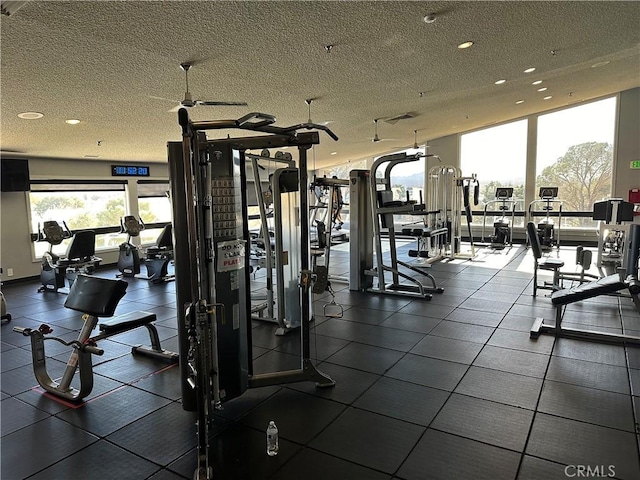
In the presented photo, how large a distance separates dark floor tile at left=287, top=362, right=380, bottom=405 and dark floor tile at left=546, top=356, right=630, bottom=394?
51.2 inches

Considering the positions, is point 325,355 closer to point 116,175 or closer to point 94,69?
point 94,69

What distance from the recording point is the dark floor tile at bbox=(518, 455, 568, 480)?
1.90 m

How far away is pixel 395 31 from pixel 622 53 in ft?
13.8

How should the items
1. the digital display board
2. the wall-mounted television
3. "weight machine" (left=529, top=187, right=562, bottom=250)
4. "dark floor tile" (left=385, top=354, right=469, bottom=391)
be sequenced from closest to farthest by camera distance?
"dark floor tile" (left=385, top=354, right=469, bottom=391) → the wall-mounted television → the digital display board → "weight machine" (left=529, top=187, right=562, bottom=250)

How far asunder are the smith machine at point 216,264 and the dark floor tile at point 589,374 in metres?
1.67

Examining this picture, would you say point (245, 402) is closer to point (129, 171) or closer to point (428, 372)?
point (428, 372)

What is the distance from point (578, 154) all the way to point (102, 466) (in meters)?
10.7

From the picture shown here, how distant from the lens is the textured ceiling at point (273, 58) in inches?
104

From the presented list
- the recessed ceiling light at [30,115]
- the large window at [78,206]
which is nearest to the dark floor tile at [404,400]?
the recessed ceiling light at [30,115]

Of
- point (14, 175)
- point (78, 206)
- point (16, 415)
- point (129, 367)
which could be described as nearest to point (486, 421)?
point (129, 367)

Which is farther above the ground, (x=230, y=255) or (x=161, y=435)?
(x=230, y=255)

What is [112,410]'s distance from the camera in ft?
8.44

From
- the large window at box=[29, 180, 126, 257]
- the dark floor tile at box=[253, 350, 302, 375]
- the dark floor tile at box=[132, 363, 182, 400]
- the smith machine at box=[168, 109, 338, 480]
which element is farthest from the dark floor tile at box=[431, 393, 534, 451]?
the large window at box=[29, 180, 126, 257]

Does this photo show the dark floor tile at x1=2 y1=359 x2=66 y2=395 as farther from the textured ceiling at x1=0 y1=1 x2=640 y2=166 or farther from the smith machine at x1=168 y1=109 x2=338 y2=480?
the textured ceiling at x1=0 y1=1 x2=640 y2=166
